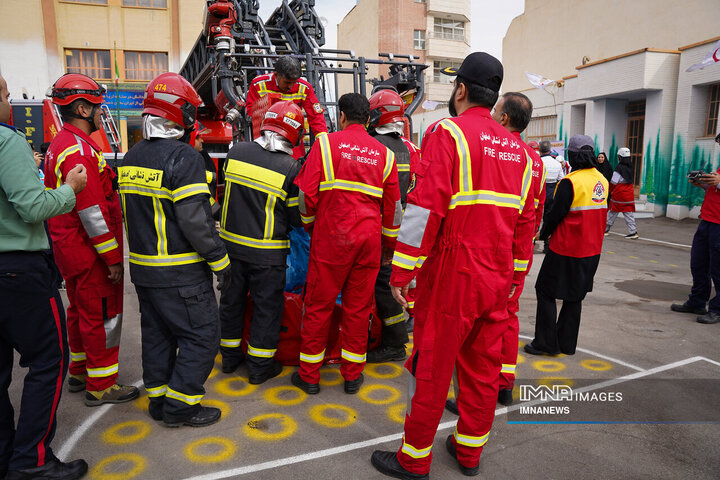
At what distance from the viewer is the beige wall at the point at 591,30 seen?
1827 cm

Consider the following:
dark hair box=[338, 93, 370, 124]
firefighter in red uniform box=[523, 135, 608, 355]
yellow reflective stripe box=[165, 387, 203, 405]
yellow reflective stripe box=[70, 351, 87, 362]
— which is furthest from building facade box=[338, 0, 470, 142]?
yellow reflective stripe box=[165, 387, 203, 405]

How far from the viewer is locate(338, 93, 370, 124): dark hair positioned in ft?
12.1

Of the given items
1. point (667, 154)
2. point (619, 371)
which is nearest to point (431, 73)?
point (667, 154)

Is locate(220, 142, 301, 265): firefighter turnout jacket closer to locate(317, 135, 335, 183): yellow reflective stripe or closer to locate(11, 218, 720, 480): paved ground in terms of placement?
locate(317, 135, 335, 183): yellow reflective stripe

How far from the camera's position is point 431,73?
3884cm

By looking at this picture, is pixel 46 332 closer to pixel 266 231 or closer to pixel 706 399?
pixel 266 231

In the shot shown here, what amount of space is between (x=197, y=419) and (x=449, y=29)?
42.3 metres

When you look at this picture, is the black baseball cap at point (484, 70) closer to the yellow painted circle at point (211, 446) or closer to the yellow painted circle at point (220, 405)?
the yellow painted circle at point (211, 446)

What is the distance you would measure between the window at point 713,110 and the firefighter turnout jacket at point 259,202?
607 inches

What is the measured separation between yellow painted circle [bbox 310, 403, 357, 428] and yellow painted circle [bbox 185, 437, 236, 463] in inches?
23.8

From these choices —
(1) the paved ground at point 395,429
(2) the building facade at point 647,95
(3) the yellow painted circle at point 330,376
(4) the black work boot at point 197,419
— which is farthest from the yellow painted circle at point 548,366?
(2) the building facade at point 647,95

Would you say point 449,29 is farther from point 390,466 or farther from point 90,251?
A: point 390,466

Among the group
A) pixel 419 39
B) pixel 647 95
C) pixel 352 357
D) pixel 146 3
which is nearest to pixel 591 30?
pixel 647 95

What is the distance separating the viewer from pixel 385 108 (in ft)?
14.0
